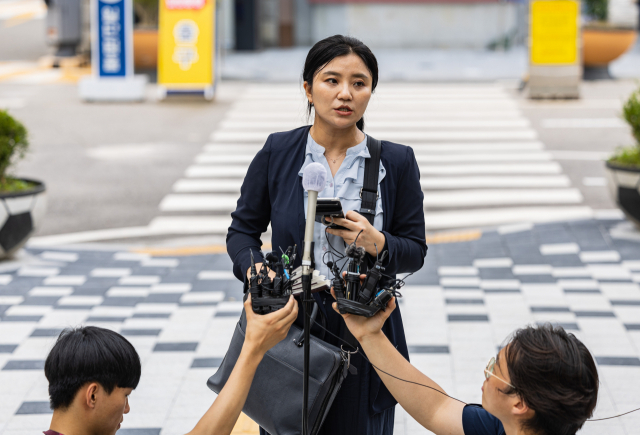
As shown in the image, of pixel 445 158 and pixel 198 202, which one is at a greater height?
pixel 445 158

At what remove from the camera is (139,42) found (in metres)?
19.5

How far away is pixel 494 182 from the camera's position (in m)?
10.4

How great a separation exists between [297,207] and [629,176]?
18.1ft

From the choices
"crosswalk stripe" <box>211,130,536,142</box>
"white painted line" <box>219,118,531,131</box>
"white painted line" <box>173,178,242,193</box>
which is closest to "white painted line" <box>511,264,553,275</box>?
"white painted line" <box>173,178,242,193</box>

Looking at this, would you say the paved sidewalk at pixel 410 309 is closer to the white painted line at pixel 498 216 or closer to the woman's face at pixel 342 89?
the white painted line at pixel 498 216

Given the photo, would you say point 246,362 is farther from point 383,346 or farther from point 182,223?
point 182,223

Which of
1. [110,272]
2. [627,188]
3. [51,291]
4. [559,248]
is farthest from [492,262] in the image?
[51,291]

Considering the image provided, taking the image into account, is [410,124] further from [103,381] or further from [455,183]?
[103,381]

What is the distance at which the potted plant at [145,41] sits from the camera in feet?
63.9

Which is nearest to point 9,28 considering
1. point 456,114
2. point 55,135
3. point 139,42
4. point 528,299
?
point 139,42

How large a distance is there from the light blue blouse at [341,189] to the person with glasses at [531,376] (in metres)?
0.27

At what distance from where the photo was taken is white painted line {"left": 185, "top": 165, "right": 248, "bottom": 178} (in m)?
10.7

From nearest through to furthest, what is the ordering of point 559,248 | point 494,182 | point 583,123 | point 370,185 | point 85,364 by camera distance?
point 85,364, point 370,185, point 559,248, point 494,182, point 583,123

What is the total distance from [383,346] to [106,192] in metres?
8.36
